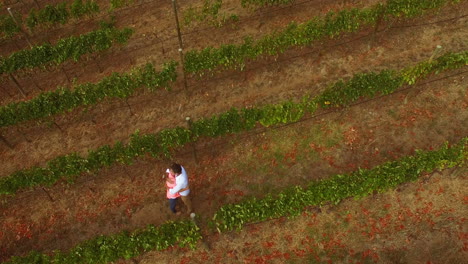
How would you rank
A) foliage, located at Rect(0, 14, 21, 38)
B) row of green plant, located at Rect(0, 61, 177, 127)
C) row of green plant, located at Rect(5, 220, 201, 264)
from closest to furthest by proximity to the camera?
row of green plant, located at Rect(5, 220, 201, 264) < row of green plant, located at Rect(0, 61, 177, 127) < foliage, located at Rect(0, 14, 21, 38)

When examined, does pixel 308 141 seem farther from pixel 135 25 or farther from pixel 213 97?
pixel 135 25

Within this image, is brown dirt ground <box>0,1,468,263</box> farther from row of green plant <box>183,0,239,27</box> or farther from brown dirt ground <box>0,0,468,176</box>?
row of green plant <box>183,0,239,27</box>

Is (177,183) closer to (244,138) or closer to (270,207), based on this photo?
(270,207)

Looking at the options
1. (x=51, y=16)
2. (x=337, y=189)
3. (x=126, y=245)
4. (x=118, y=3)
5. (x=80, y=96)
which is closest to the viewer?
(x=126, y=245)

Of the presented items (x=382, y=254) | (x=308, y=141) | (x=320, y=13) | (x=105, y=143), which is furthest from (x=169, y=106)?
(x=382, y=254)

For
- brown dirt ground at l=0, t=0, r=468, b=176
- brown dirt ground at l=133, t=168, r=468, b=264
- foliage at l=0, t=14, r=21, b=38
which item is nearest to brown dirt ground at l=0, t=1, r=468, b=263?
brown dirt ground at l=0, t=0, r=468, b=176

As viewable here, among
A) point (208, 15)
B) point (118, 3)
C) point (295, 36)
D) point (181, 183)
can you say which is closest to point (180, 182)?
point (181, 183)
